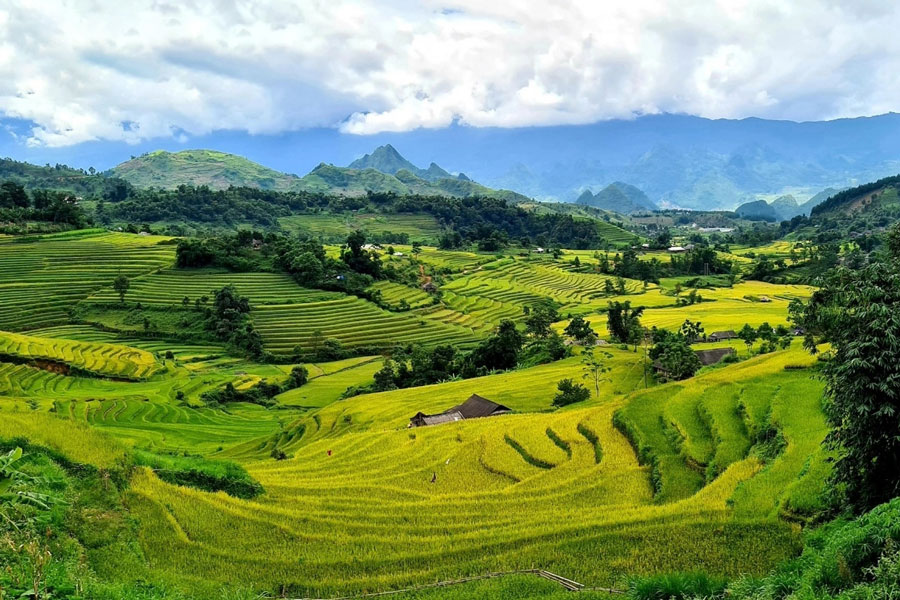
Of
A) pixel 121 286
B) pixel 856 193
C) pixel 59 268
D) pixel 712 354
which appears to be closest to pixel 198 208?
pixel 59 268

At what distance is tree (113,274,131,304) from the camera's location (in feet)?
204

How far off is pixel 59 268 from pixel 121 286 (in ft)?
42.5

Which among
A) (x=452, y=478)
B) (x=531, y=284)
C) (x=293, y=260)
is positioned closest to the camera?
(x=452, y=478)

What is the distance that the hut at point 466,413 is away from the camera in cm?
3008

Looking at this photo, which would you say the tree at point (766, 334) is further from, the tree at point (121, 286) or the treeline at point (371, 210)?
the treeline at point (371, 210)

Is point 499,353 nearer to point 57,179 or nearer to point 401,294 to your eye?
point 401,294

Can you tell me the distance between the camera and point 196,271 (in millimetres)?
74188

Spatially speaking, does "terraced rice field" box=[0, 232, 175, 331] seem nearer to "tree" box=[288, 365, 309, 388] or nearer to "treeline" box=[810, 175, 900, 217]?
"tree" box=[288, 365, 309, 388]

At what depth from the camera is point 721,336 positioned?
5175 cm

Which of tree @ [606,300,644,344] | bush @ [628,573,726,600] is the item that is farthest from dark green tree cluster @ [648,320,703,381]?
bush @ [628,573,726,600]

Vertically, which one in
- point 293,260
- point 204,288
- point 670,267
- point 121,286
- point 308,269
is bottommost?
point 204,288

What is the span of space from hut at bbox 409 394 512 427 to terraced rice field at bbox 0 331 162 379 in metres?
29.3

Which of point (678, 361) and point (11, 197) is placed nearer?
point (678, 361)

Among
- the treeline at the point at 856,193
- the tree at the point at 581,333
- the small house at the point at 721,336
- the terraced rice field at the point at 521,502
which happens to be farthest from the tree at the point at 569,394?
the treeline at the point at 856,193
